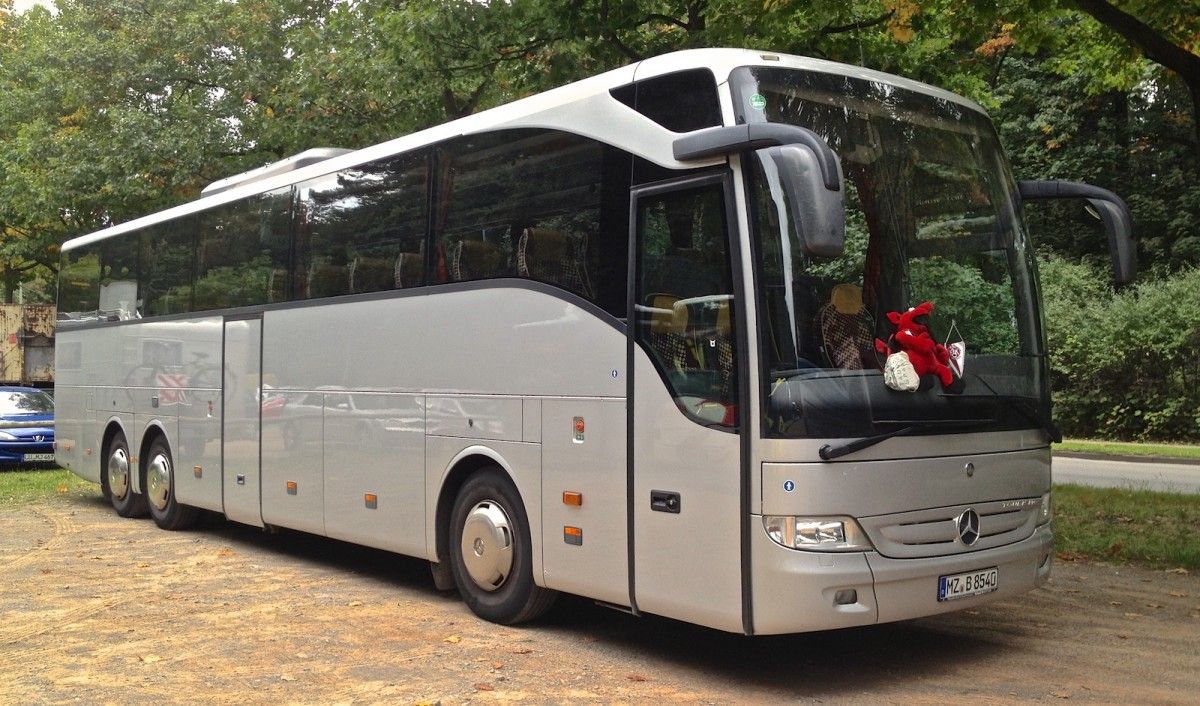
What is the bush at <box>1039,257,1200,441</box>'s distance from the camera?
2706cm

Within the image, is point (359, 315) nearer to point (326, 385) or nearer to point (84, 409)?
point (326, 385)

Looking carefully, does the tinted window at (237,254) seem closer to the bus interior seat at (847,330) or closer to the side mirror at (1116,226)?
the bus interior seat at (847,330)

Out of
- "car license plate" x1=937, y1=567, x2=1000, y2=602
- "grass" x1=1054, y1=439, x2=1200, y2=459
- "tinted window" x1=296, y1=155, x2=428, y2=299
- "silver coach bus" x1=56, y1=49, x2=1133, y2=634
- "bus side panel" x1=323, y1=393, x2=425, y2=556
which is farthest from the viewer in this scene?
"grass" x1=1054, y1=439, x2=1200, y2=459

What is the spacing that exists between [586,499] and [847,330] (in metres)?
2.05

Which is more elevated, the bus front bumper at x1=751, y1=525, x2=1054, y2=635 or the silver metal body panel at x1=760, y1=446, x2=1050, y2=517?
the silver metal body panel at x1=760, y1=446, x2=1050, y2=517

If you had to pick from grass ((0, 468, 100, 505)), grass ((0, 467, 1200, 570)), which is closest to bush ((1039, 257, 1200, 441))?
grass ((0, 467, 1200, 570))

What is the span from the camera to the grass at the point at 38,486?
17.7m

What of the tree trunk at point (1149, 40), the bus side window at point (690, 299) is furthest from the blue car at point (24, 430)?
the tree trunk at point (1149, 40)

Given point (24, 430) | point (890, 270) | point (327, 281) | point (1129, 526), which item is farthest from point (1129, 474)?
point (24, 430)

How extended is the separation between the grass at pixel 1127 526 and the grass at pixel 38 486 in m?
0.28

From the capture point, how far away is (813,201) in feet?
19.6

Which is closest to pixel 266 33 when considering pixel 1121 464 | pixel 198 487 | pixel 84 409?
pixel 84 409

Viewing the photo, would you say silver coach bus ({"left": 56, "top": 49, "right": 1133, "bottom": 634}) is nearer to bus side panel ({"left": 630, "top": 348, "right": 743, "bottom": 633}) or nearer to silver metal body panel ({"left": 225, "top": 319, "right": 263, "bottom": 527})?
bus side panel ({"left": 630, "top": 348, "right": 743, "bottom": 633})

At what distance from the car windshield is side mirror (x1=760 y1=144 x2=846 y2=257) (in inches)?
768
